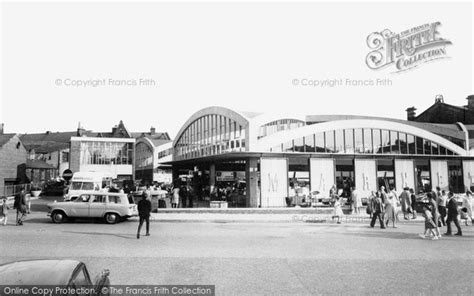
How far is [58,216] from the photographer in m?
15.9

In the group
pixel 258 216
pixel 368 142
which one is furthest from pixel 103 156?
pixel 368 142

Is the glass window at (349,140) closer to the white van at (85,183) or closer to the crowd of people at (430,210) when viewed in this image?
the crowd of people at (430,210)

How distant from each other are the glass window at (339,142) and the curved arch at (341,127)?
36 cm

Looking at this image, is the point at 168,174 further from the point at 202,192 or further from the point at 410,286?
the point at 410,286

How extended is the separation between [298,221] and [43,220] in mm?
12847

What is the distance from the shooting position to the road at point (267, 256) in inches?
265

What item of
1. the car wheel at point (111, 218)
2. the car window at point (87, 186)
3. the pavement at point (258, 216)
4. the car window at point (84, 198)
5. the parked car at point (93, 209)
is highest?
the car window at point (87, 186)

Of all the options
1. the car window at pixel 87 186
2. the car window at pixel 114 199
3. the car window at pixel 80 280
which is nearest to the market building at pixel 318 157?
the car window at pixel 114 199

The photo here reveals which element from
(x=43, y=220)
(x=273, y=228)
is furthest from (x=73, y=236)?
(x=273, y=228)

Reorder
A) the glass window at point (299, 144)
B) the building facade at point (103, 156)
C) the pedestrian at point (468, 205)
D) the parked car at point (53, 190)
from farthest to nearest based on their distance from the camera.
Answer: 1. the building facade at point (103, 156)
2. the parked car at point (53, 190)
3. the glass window at point (299, 144)
4. the pedestrian at point (468, 205)

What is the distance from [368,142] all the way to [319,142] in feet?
13.1

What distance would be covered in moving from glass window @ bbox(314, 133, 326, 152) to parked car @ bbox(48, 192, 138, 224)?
13.3m

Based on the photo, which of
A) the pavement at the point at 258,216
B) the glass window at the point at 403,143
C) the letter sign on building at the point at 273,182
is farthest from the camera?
the glass window at the point at 403,143

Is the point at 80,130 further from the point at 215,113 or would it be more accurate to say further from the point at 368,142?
the point at 368,142
